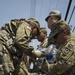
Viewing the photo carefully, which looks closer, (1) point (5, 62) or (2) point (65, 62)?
(2) point (65, 62)

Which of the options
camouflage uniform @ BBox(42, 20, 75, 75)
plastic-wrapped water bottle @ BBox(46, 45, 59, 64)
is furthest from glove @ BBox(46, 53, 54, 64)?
camouflage uniform @ BBox(42, 20, 75, 75)

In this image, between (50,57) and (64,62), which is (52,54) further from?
(64,62)

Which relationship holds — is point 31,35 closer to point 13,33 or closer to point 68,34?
point 13,33

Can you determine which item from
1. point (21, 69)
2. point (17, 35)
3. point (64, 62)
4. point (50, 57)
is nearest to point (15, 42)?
point (17, 35)

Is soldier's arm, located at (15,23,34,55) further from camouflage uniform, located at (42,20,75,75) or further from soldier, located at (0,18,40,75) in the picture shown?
camouflage uniform, located at (42,20,75,75)

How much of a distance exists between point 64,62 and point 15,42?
3.33ft

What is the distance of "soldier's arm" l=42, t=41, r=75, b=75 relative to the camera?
3.91 meters

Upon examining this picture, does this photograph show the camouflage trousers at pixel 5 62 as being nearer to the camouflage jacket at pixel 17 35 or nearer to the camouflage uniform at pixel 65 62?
the camouflage jacket at pixel 17 35

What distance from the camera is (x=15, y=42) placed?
4520 millimetres

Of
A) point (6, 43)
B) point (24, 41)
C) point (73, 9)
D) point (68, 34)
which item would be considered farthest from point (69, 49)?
point (73, 9)

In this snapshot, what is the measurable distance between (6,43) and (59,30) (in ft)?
3.22

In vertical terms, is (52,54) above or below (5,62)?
above

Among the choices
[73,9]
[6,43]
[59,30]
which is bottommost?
[73,9]

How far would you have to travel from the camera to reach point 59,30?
4301 mm
